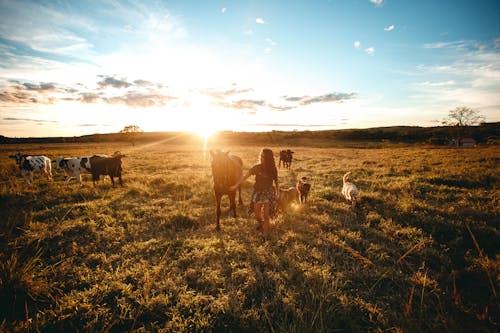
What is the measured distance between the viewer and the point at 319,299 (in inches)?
140

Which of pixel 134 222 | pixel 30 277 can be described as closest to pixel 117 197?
pixel 134 222

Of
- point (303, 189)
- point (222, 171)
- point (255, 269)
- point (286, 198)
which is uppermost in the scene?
point (222, 171)

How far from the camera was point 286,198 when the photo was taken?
812 cm

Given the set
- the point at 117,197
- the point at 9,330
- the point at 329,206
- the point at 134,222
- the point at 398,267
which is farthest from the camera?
the point at 117,197

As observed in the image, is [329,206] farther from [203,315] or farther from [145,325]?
[145,325]

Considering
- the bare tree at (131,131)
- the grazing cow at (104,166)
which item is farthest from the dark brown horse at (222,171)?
the bare tree at (131,131)

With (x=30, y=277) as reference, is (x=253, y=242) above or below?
below

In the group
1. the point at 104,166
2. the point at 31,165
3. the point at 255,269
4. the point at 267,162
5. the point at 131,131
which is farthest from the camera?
the point at 131,131

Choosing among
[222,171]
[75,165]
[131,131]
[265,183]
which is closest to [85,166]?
[75,165]

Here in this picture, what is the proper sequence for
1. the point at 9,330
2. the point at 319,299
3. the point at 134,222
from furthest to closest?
the point at 134,222 → the point at 319,299 → the point at 9,330

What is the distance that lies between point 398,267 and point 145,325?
4901mm

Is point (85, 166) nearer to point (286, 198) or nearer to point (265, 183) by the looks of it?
point (286, 198)

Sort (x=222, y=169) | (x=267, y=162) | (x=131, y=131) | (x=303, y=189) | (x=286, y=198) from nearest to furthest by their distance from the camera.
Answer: (x=267, y=162) < (x=222, y=169) < (x=286, y=198) < (x=303, y=189) < (x=131, y=131)

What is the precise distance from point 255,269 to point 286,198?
12.9 feet
